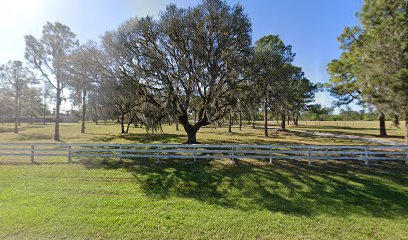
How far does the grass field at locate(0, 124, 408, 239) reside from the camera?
4.61 meters

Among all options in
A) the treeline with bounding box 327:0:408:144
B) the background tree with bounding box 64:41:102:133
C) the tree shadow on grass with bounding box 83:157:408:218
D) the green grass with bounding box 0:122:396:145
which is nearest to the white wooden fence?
the tree shadow on grass with bounding box 83:157:408:218

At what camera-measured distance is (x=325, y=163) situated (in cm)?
1041

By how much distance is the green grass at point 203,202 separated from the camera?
15.1 feet

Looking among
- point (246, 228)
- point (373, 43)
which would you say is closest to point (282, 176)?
point (246, 228)

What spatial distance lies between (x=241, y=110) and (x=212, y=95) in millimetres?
3048

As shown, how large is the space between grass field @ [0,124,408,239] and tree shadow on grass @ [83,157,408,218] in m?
0.04

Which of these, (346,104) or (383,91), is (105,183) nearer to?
(383,91)

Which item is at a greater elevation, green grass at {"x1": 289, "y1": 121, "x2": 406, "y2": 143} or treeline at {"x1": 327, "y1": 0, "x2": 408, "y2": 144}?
treeline at {"x1": 327, "y1": 0, "x2": 408, "y2": 144}

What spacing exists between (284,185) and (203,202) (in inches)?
135

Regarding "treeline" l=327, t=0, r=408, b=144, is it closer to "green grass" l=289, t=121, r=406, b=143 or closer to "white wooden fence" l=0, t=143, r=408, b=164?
"white wooden fence" l=0, t=143, r=408, b=164

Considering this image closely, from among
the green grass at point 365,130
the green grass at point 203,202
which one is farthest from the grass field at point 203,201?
the green grass at point 365,130

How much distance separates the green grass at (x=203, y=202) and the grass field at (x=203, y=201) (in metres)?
0.03

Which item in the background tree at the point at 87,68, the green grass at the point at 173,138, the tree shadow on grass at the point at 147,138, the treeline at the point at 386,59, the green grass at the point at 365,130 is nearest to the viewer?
the treeline at the point at 386,59

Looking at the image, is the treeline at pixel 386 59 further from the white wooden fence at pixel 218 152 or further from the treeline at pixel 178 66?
the treeline at pixel 178 66
